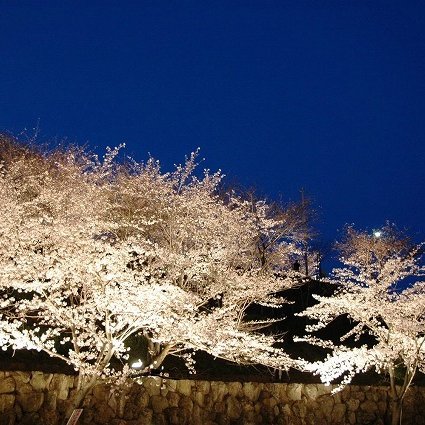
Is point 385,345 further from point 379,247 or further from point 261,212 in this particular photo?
point 379,247

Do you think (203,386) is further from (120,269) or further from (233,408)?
(120,269)

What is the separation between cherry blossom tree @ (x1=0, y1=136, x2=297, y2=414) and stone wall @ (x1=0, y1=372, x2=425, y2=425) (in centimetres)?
64

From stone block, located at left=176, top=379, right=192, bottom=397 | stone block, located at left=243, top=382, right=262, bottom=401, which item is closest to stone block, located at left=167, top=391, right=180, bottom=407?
stone block, located at left=176, top=379, right=192, bottom=397

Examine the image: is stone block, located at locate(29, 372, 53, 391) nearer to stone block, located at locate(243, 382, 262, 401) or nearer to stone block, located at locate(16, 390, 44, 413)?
stone block, located at locate(16, 390, 44, 413)

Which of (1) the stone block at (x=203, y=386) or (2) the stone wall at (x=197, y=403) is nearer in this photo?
(2) the stone wall at (x=197, y=403)

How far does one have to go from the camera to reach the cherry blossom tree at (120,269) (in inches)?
388

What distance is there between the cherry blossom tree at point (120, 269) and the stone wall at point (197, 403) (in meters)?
0.64

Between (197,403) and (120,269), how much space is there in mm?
3826

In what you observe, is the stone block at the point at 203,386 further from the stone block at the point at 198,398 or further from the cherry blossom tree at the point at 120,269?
the cherry blossom tree at the point at 120,269

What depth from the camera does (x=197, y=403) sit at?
1198cm

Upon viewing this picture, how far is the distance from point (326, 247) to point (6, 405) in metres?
39.5

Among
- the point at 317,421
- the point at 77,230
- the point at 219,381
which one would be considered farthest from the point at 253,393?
the point at 77,230

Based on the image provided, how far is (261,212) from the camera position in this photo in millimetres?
23703

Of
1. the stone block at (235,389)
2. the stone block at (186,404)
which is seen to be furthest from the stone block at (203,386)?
the stone block at (235,389)
